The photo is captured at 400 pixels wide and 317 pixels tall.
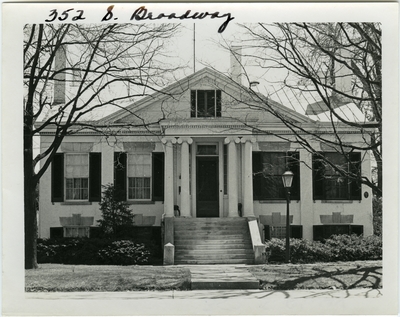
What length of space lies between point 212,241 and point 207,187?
1791 mm

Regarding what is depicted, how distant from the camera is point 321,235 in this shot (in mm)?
17422

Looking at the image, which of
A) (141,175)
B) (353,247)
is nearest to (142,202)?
(141,175)

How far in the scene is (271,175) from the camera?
1762 cm

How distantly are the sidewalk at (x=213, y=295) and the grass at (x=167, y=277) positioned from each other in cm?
31

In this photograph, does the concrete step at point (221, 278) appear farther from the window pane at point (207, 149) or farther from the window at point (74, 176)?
the window at point (74, 176)

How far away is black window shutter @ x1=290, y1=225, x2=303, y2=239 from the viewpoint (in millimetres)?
17406

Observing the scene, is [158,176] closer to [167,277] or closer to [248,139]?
[248,139]

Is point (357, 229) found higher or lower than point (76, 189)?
lower

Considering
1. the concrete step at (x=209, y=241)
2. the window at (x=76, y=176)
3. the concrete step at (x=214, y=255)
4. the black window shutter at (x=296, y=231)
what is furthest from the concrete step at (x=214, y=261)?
the window at (x=76, y=176)

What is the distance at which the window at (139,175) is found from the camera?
17219 mm

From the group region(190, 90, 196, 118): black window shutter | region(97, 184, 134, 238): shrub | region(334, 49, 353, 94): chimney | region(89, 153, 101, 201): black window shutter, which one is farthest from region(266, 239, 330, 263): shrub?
region(89, 153, 101, 201): black window shutter

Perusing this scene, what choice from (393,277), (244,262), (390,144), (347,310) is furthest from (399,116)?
(244,262)

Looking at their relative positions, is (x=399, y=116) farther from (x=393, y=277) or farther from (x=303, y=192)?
(x=303, y=192)

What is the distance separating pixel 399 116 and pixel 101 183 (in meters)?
9.24
